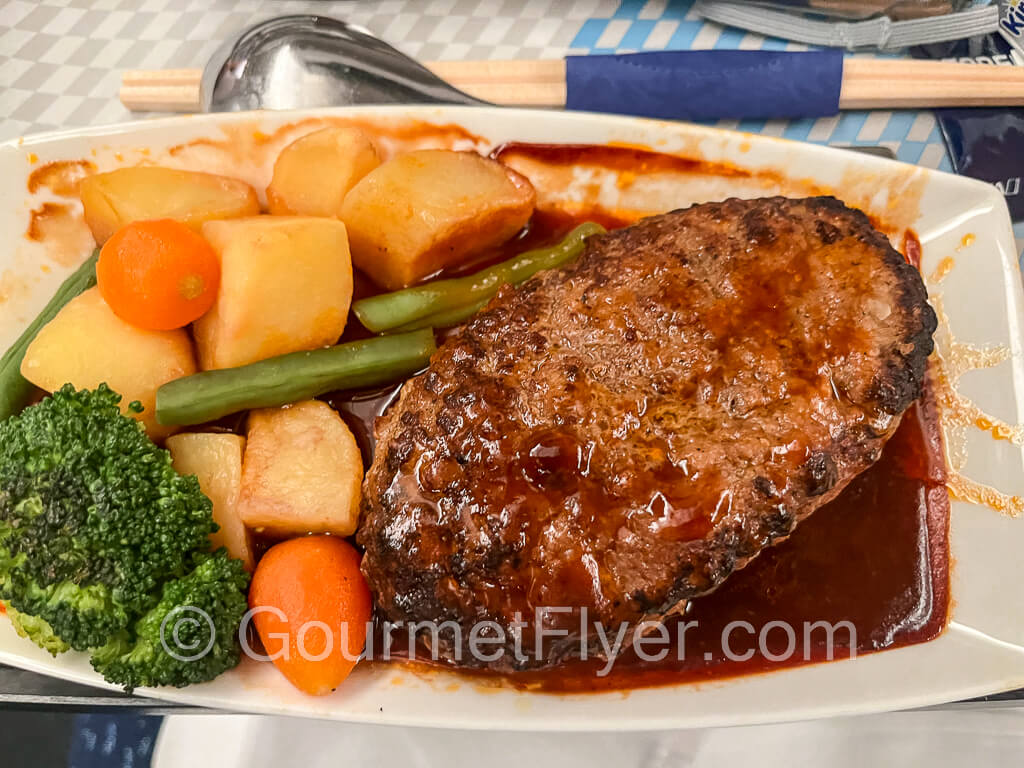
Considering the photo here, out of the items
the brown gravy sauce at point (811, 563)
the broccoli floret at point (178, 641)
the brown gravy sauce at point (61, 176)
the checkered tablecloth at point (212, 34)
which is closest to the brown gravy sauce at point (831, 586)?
the brown gravy sauce at point (811, 563)

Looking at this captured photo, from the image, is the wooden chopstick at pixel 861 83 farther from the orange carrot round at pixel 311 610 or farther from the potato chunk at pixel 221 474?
the orange carrot round at pixel 311 610

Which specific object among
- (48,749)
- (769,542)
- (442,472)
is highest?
(442,472)

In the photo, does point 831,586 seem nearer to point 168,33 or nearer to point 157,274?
point 157,274

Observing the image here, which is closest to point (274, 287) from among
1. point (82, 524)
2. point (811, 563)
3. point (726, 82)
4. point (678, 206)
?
point (82, 524)

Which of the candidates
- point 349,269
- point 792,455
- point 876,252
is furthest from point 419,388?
point 876,252

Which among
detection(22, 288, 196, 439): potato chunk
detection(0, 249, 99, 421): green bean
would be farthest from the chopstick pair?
detection(22, 288, 196, 439): potato chunk

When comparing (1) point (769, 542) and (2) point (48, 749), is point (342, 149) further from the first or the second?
(2) point (48, 749)

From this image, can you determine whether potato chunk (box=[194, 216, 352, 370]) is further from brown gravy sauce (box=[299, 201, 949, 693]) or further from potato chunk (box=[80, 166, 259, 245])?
brown gravy sauce (box=[299, 201, 949, 693])
